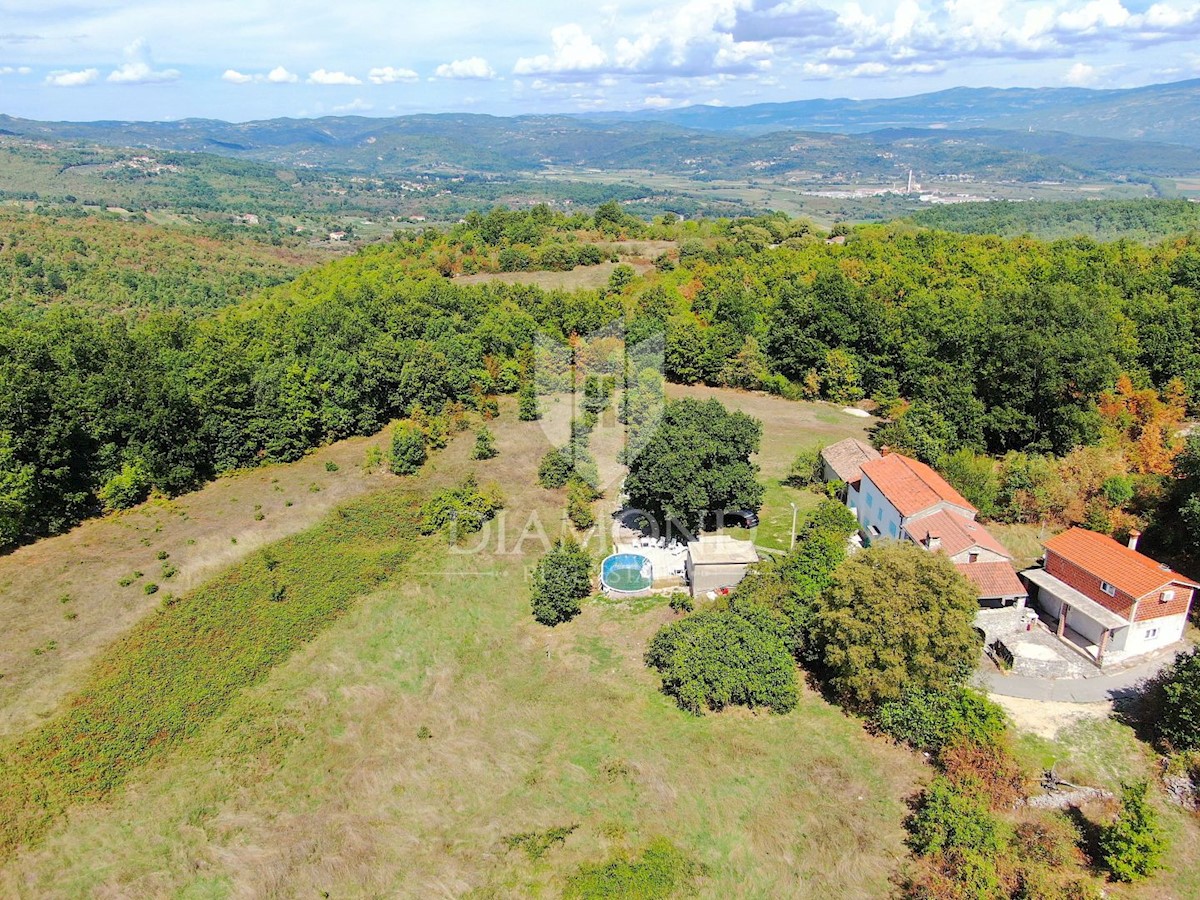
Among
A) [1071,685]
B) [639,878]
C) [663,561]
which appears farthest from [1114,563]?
[639,878]

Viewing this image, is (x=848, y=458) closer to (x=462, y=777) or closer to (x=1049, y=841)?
(x=1049, y=841)

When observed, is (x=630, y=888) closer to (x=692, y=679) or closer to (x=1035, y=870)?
(x=692, y=679)

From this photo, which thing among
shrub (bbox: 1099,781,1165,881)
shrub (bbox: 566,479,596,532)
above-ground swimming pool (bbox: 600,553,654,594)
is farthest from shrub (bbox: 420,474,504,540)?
shrub (bbox: 1099,781,1165,881)

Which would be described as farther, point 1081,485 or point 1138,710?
point 1081,485

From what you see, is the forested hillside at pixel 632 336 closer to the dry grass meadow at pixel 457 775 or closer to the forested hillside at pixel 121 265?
the dry grass meadow at pixel 457 775

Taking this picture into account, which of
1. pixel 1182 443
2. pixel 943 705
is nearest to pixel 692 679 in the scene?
pixel 943 705

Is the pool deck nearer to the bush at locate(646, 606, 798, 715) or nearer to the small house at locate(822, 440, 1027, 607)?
the bush at locate(646, 606, 798, 715)

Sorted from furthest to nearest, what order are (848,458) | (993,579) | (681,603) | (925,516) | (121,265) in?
(121,265), (848,458), (925,516), (681,603), (993,579)
